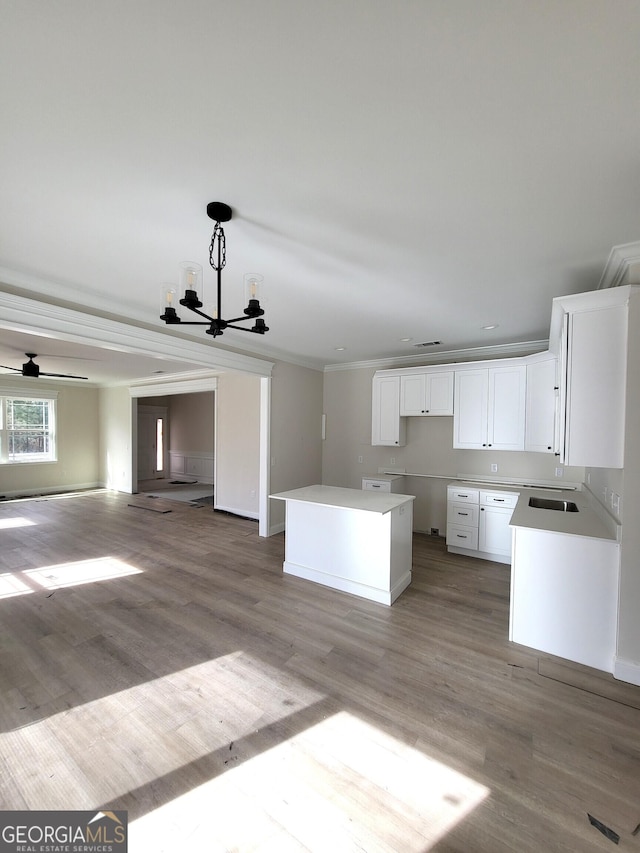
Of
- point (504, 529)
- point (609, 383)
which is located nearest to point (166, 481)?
point (504, 529)

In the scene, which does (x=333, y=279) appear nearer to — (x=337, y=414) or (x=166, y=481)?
(x=337, y=414)

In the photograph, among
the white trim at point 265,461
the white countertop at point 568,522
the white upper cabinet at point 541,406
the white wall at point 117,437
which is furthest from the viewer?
the white wall at point 117,437

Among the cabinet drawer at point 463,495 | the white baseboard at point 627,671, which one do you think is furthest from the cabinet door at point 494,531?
the white baseboard at point 627,671

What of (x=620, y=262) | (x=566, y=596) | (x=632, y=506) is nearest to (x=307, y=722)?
(x=566, y=596)

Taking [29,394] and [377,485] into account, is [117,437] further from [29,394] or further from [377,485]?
[377,485]

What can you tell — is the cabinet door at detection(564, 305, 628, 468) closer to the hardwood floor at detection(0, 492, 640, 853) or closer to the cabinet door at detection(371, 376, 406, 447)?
the hardwood floor at detection(0, 492, 640, 853)

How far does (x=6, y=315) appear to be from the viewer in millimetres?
2758

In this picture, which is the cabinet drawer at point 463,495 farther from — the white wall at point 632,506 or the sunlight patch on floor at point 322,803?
the sunlight patch on floor at point 322,803

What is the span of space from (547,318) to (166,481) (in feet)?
31.5

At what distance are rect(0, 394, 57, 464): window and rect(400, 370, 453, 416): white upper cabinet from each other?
824 cm

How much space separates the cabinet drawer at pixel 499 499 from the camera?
4148 mm

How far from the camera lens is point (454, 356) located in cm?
518

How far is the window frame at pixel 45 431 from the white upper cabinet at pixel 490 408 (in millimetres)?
8963

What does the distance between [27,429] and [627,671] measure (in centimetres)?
1056
